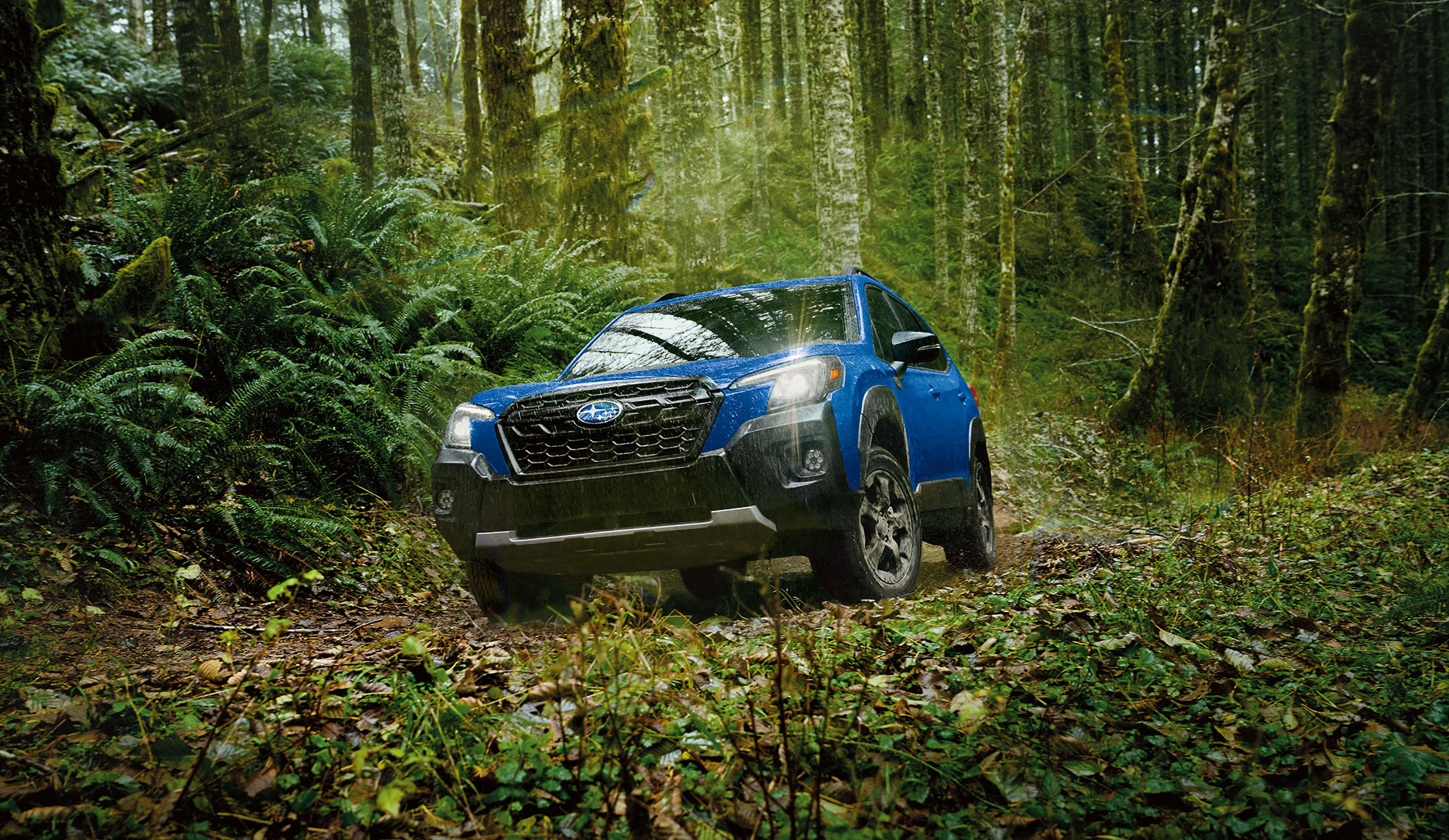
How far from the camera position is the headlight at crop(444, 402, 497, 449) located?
4.57 m

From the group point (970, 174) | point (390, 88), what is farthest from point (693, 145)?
point (970, 174)

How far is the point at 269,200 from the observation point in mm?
7910

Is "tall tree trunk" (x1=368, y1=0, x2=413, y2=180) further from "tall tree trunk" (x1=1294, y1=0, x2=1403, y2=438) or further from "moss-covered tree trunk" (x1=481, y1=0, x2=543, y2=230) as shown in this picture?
"tall tree trunk" (x1=1294, y1=0, x2=1403, y2=438)

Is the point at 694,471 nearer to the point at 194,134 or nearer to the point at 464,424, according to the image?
the point at 464,424

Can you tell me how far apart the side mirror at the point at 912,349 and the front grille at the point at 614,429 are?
4.97 feet

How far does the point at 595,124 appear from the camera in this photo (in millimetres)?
11000

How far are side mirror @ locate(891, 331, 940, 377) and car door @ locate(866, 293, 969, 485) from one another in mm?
55

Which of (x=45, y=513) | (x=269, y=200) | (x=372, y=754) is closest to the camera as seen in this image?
(x=372, y=754)

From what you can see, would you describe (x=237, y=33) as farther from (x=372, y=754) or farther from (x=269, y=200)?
(x=372, y=754)

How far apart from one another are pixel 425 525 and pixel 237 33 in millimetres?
16546

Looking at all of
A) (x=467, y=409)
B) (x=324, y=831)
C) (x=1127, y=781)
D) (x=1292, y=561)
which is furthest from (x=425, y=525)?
(x=1292, y=561)

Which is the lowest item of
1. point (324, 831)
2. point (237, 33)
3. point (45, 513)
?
point (324, 831)

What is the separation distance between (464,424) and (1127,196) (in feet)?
76.8

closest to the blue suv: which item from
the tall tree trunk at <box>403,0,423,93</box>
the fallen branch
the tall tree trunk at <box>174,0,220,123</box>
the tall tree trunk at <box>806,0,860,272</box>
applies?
the tall tree trunk at <box>806,0,860,272</box>
